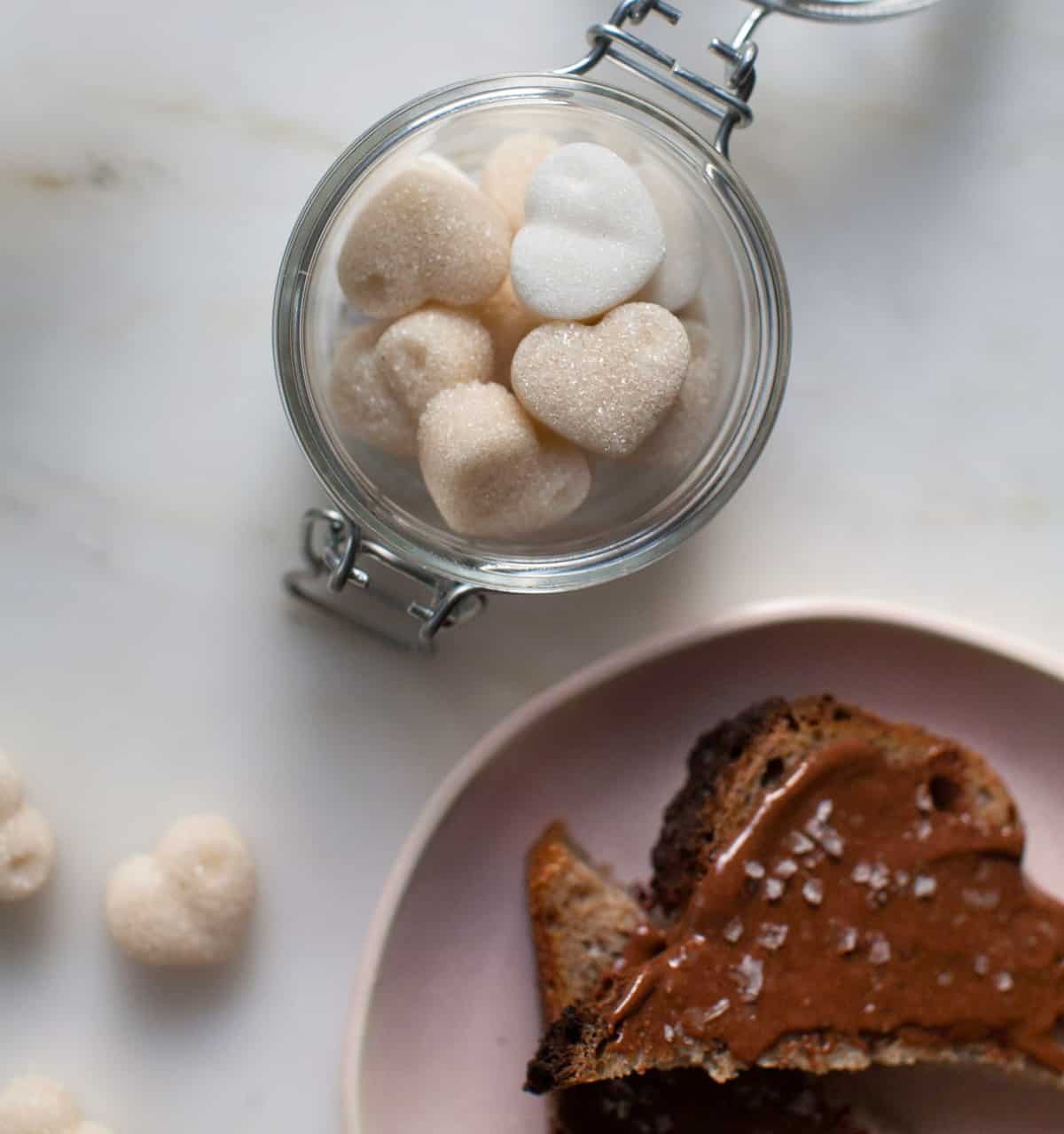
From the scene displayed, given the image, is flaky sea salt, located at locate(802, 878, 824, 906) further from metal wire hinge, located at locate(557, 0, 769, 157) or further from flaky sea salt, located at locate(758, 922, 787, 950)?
metal wire hinge, located at locate(557, 0, 769, 157)

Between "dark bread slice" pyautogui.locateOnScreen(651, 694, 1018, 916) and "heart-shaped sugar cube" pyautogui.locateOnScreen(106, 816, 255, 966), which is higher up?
"dark bread slice" pyautogui.locateOnScreen(651, 694, 1018, 916)

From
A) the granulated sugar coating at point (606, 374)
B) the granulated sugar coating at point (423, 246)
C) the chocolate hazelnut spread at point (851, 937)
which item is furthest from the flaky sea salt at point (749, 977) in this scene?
the granulated sugar coating at point (423, 246)

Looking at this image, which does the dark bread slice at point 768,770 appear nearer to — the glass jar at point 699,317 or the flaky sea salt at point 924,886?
the flaky sea salt at point 924,886

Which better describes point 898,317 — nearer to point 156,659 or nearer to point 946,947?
point 946,947

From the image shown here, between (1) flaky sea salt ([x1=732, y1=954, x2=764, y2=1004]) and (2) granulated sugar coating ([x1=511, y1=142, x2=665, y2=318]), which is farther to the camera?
(1) flaky sea salt ([x1=732, y1=954, x2=764, y2=1004])

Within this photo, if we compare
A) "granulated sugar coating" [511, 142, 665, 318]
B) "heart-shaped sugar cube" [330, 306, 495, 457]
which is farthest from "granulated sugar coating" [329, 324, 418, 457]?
"granulated sugar coating" [511, 142, 665, 318]
